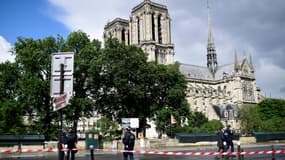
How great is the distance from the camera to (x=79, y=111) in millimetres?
43125

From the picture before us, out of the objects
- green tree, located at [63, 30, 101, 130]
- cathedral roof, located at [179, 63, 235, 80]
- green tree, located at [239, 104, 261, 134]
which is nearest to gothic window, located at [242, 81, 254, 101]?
cathedral roof, located at [179, 63, 235, 80]

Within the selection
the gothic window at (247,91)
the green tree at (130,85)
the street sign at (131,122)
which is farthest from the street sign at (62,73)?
the gothic window at (247,91)

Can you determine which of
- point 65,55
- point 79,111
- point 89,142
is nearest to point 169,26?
point 79,111

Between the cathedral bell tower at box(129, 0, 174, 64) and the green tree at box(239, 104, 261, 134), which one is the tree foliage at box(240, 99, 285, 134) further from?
the cathedral bell tower at box(129, 0, 174, 64)

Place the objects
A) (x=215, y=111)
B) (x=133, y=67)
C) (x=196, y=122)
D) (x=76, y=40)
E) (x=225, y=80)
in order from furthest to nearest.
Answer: (x=225, y=80), (x=215, y=111), (x=196, y=122), (x=133, y=67), (x=76, y=40)

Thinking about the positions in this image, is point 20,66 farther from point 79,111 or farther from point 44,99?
point 79,111

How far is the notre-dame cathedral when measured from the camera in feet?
309

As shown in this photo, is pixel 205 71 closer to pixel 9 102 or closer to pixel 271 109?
pixel 271 109

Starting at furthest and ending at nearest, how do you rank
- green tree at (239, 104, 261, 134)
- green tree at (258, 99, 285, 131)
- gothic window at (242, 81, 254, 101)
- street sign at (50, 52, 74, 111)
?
gothic window at (242, 81, 254, 101), green tree at (258, 99, 285, 131), green tree at (239, 104, 261, 134), street sign at (50, 52, 74, 111)

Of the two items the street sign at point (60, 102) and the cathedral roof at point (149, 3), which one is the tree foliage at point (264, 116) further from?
the street sign at point (60, 102)

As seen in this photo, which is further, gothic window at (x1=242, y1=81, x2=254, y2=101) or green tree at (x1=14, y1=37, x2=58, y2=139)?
gothic window at (x1=242, y1=81, x2=254, y2=101)

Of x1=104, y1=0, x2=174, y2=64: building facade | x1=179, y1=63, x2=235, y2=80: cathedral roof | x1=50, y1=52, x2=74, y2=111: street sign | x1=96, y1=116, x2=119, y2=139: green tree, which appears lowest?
x1=96, y1=116, x2=119, y2=139: green tree

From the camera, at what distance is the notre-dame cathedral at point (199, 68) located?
3713 inches

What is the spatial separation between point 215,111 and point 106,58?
223 ft
